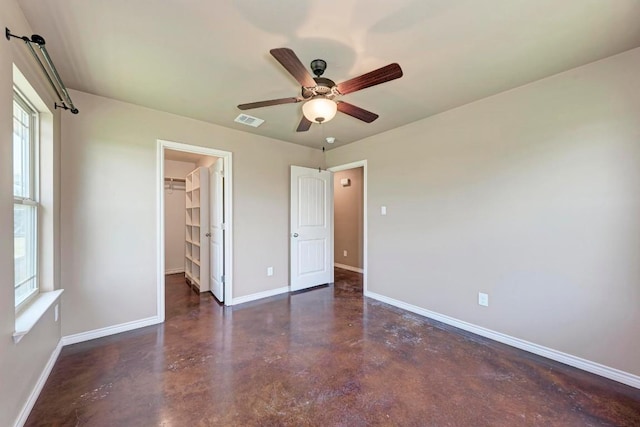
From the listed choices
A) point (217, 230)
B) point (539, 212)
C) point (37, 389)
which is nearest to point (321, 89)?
point (539, 212)

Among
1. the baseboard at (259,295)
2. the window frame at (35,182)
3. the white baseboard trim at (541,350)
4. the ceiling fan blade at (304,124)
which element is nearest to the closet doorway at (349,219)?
the baseboard at (259,295)

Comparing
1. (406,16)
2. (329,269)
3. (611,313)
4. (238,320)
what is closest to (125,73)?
(406,16)

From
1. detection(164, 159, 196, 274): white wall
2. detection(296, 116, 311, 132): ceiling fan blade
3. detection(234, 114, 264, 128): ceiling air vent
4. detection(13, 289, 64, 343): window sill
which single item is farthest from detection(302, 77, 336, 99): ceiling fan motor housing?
detection(164, 159, 196, 274): white wall

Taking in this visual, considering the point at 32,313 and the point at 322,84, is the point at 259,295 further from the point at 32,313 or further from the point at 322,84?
the point at 322,84

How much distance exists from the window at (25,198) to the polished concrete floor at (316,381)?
2.55ft

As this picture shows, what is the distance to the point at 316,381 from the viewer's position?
1.93 meters

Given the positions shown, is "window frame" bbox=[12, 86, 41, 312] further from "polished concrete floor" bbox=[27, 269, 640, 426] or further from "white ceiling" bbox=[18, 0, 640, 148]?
"polished concrete floor" bbox=[27, 269, 640, 426]

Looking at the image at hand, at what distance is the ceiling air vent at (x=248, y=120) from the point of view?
3.06m

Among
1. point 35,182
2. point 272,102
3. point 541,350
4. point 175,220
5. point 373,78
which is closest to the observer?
point 373,78

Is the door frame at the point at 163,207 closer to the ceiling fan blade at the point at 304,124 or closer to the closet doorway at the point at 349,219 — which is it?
the ceiling fan blade at the point at 304,124

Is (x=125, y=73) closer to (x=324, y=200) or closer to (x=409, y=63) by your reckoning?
(x=409, y=63)

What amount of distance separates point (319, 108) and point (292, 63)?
15.0 inches

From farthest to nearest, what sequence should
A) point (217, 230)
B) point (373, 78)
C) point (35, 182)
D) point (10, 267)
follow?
point (217, 230) → point (35, 182) → point (373, 78) → point (10, 267)

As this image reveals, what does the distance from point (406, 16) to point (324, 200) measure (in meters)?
3.10
